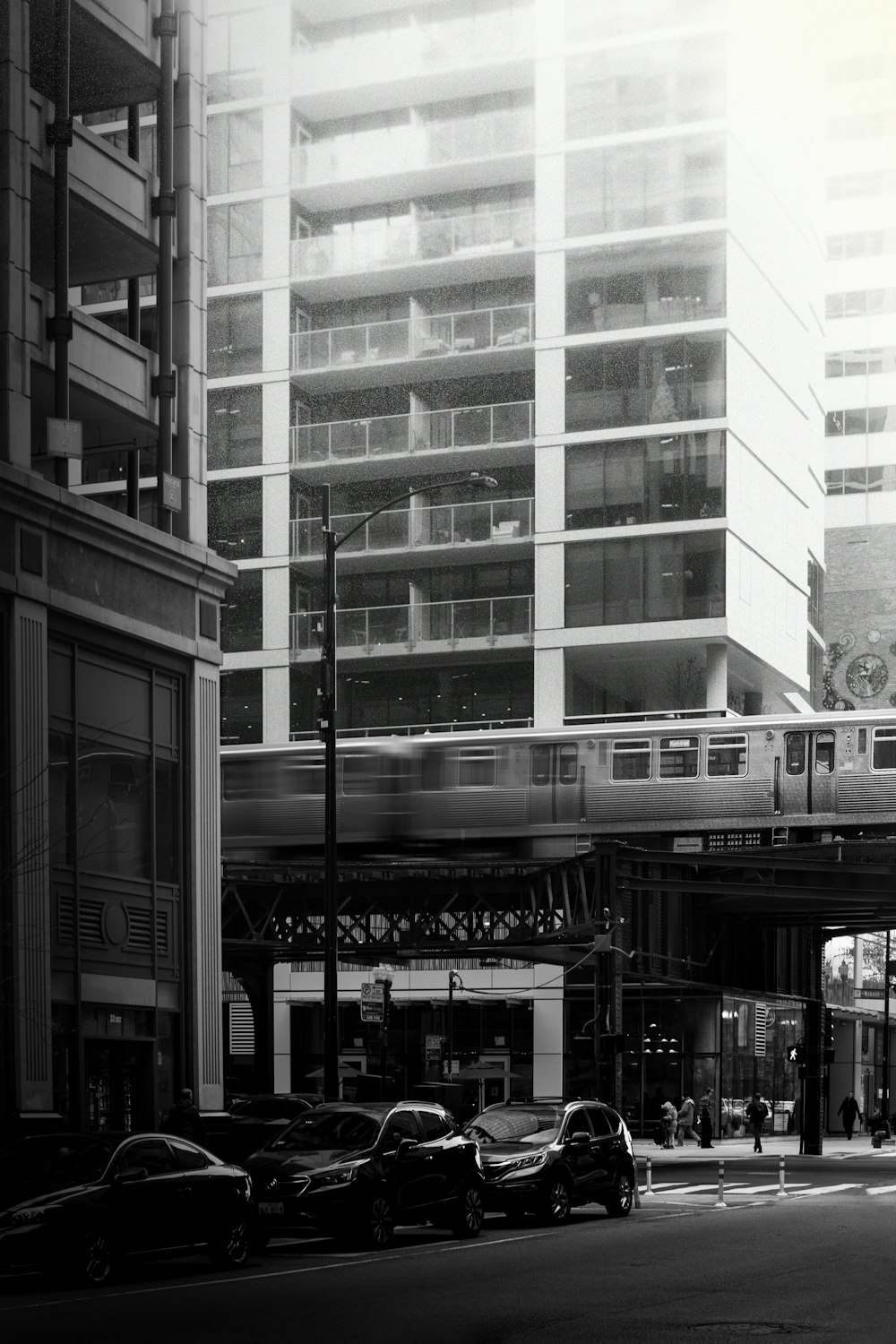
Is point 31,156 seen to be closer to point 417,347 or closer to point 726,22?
point 417,347

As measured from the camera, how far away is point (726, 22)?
6919 cm

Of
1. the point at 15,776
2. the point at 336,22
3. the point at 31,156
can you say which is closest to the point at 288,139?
the point at 336,22

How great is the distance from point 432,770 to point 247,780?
4.54 meters

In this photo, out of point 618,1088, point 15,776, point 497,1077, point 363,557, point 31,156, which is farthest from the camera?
point 363,557

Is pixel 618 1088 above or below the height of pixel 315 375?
below

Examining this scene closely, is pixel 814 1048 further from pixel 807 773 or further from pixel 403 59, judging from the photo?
pixel 403 59

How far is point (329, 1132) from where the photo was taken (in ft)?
71.7

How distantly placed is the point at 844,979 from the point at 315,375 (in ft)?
94.3

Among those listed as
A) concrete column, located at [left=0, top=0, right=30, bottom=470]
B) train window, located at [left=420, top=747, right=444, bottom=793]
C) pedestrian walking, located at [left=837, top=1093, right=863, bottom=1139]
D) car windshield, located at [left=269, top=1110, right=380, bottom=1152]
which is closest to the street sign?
car windshield, located at [left=269, top=1110, right=380, bottom=1152]

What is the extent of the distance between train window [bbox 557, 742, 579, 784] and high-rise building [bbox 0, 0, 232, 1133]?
18837mm

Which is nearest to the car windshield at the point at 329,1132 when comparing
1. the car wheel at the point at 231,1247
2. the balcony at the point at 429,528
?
the car wheel at the point at 231,1247

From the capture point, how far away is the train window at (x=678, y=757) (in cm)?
4566

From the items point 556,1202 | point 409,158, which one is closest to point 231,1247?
point 556,1202

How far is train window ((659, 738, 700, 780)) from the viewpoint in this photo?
45.7 meters
